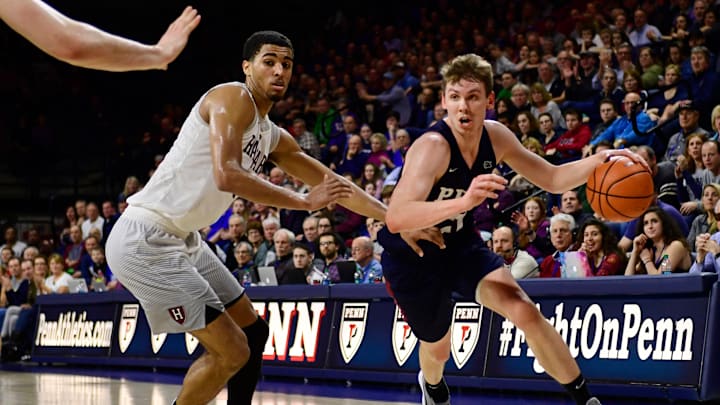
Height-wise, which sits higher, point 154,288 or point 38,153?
point 38,153

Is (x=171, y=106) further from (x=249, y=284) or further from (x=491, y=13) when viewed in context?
(x=249, y=284)

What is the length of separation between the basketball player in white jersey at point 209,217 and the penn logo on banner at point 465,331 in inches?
145

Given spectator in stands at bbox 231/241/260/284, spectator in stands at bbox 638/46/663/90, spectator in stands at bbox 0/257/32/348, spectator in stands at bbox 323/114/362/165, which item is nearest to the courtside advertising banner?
spectator in stands at bbox 231/241/260/284

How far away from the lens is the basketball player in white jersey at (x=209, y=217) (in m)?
4.92

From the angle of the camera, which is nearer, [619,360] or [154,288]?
[154,288]

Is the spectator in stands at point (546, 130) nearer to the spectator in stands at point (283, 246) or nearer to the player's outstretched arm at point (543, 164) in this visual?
the spectator in stands at point (283, 246)

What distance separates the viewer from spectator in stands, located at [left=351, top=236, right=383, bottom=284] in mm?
10375

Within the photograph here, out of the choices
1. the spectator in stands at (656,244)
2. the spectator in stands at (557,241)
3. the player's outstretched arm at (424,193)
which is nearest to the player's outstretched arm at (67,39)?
the player's outstretched arm at (424,193)

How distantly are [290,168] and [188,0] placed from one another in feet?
59.3

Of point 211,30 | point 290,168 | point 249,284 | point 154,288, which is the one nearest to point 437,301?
point 290,168

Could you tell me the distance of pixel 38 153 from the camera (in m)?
20.7

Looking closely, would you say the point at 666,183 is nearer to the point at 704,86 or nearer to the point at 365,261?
the point at 704,86

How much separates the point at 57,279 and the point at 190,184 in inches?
412

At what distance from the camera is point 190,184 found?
16.9ft
